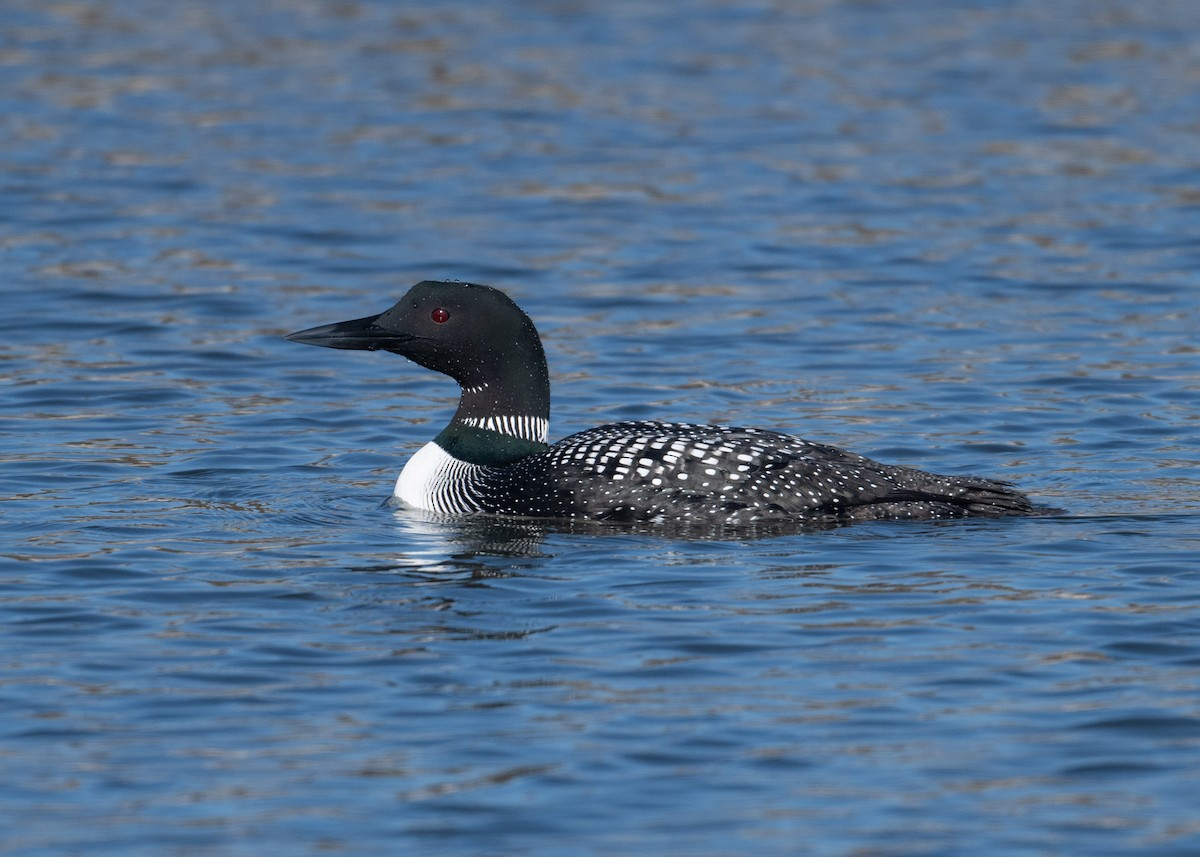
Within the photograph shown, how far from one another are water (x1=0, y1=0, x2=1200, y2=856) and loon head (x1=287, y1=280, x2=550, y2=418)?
56 cm

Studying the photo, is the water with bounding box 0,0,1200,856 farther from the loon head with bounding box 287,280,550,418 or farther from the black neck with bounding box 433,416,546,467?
the loon head with bounding box 287,280,550,418

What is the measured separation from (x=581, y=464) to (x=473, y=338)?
77 centimetres

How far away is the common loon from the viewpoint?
7.43 m

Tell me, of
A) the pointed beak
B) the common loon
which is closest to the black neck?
the common loon

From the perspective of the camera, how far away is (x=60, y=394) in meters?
9.73

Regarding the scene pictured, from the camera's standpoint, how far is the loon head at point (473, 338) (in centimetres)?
802

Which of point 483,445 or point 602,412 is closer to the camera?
point 483,445

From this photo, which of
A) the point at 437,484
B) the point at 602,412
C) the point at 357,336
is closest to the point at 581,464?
the point at 437,484

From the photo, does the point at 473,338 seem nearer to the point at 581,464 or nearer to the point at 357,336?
the point at 357,336

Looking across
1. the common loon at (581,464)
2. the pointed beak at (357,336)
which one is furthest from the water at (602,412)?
the pointed beak at (357,336)

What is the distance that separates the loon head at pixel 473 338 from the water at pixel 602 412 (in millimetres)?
564

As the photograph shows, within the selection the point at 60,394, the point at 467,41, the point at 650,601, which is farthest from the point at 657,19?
the point at 650,601

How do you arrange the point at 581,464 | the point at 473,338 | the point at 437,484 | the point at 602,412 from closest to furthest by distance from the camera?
the point at 581,464 < the point at 437,484 < the point at 473,338 < the point at 602,412

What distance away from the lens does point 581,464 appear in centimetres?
754
